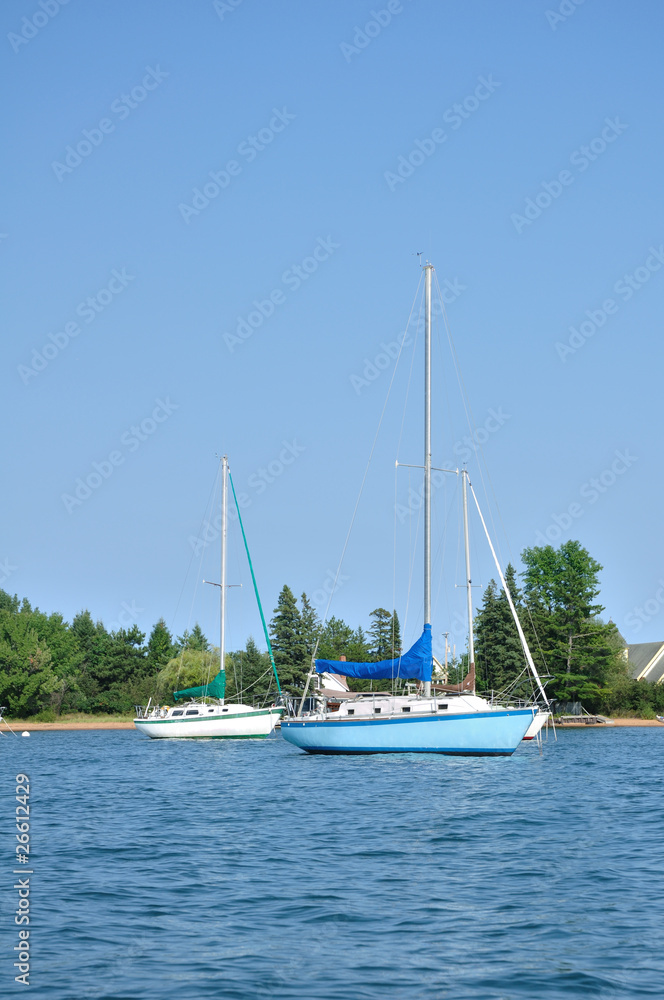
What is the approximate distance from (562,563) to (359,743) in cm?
6176

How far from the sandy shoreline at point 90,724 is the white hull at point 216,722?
28.4m

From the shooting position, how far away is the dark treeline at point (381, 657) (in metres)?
96.3

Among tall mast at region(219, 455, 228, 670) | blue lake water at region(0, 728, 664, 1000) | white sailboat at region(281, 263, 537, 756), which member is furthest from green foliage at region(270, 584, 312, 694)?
blue lake water at region(0, 728, 664, 1000)

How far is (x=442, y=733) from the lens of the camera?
40625 mm

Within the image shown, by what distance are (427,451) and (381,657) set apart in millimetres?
63989

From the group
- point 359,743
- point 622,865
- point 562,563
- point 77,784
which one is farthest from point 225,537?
point 622,865

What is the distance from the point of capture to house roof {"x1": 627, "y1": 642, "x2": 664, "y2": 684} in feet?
394

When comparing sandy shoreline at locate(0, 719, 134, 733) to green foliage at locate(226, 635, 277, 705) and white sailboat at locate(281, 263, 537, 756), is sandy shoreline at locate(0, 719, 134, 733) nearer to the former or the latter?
green foliage at locate(226, 635, 277, 705)

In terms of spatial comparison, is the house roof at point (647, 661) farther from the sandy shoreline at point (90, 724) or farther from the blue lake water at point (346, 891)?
the blue lake water at point (346, 891)

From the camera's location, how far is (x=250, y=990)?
1080 cm

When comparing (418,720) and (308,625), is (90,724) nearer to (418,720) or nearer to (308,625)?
(308,625)

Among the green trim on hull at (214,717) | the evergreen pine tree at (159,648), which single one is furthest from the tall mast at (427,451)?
the evergreen pine tree at (159,648)

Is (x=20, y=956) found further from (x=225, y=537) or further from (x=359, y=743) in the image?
(x=225, y=537)

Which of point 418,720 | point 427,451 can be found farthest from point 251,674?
point 418,720
